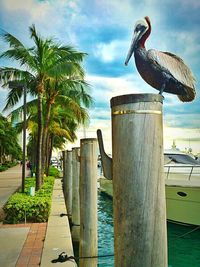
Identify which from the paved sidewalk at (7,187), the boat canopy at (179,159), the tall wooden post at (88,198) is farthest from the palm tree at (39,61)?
the tall wooden post at (88,198)

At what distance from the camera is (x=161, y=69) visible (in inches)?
157

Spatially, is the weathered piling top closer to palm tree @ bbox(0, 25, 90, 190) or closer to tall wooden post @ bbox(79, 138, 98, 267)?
tall wooden post @ bbox(79, 138, 98, 267)

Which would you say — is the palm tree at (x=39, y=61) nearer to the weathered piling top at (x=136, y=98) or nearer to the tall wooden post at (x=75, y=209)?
the tall wooden post at (x=75, y=209)

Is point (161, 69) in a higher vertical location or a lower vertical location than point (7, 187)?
higher

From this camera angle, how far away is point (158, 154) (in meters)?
1.91

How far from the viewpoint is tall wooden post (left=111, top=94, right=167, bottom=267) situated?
1.85 metres

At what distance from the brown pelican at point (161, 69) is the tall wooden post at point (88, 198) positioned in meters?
2.04

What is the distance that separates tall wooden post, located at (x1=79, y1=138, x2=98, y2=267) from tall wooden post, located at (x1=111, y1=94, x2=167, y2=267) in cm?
406

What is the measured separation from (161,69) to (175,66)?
1.72 ft

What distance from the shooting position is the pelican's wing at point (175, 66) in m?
4.17

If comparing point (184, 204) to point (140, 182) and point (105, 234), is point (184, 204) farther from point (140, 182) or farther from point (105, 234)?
point (140, 182)

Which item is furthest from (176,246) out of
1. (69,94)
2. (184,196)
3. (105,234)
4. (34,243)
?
(69,94)

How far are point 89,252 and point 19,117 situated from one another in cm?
1442

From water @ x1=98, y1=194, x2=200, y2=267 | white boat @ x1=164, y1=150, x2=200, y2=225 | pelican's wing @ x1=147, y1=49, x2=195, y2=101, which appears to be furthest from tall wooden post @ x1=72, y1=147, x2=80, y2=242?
pelican's wing @ x1=147, y1=49, x2=195, y2=101
